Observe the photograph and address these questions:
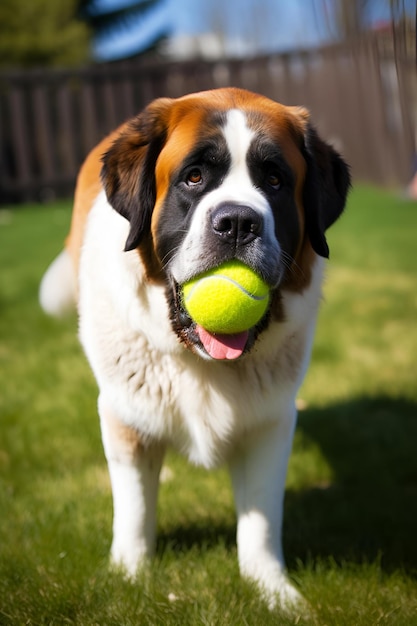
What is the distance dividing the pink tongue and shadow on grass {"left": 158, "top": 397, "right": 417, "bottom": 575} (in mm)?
809

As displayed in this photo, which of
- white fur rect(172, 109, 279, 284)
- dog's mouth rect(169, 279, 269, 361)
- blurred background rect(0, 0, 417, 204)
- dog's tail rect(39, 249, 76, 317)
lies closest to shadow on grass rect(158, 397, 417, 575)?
dog's mouth rect(169, 279, 269, 361)

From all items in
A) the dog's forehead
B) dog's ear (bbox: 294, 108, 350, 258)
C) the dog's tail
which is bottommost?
the dog's tail

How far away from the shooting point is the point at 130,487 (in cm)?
254

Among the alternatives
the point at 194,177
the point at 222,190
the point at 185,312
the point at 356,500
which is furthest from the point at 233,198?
the point at 356,500

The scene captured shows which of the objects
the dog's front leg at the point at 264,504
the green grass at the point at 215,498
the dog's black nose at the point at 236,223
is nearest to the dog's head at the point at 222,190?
the dog's black nose at the point at 236,223

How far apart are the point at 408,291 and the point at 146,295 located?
3.90 metres

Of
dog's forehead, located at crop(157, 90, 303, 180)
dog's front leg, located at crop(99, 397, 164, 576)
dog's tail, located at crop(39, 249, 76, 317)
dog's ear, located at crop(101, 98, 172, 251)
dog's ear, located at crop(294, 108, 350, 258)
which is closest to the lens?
dog's forehead, located at crop(157, 90, 303, 180)

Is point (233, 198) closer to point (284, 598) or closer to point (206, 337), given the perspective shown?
point (206, 337)

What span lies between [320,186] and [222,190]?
0.41 metres

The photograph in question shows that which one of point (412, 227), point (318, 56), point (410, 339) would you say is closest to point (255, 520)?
point (410, 339)

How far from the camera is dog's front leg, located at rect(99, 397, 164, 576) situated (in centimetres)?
252

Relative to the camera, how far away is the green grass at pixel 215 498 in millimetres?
2252

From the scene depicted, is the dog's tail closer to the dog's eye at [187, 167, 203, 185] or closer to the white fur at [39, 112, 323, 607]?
the white fur at [39, 112, 323, 607]

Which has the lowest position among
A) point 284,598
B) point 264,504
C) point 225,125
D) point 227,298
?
point 284,598
